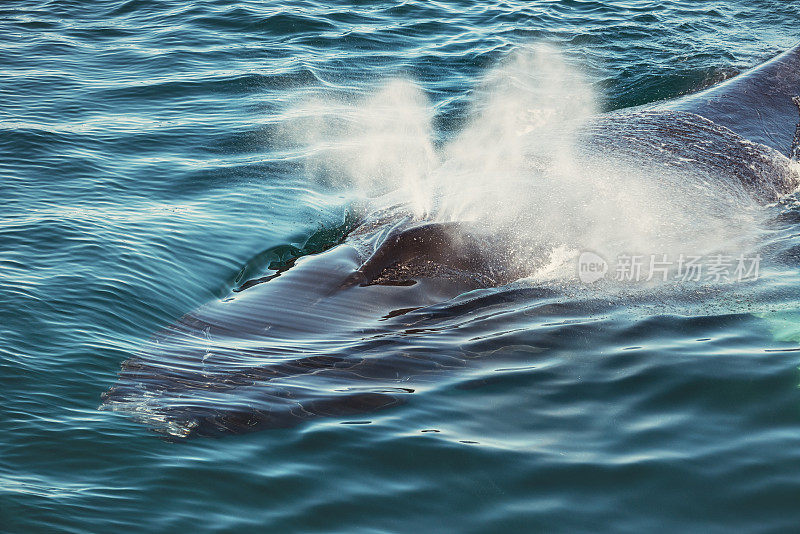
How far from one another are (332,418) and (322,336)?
705mm

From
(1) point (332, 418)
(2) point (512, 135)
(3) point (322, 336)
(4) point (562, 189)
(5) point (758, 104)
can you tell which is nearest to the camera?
(1) point (332, 418)

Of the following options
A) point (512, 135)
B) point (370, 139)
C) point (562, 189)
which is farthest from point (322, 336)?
point (512, 135)

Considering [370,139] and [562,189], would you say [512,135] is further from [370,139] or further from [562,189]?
[562,189]

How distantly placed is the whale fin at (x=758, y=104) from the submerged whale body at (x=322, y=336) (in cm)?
429

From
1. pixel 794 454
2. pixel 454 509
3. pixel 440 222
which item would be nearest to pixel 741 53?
pixel 440 222

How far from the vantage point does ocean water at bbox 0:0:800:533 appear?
508 centimetres

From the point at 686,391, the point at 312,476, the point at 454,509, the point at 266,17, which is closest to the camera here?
the point at 454,509

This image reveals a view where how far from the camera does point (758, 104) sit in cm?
1068

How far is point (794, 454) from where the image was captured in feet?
17.9

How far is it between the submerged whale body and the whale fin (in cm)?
429

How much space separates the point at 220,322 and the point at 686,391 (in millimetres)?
3480

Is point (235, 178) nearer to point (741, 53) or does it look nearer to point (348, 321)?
point (348, 321)

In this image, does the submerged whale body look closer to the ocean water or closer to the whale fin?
the ocean water

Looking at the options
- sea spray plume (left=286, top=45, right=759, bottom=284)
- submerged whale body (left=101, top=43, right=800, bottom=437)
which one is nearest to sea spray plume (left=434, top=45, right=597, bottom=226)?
sea spray plume (left=286, top=45, right=759, bottom=284)
